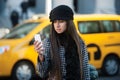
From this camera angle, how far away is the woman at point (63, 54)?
4465mm

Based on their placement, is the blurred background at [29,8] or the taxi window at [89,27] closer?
the taxi window at [89,27]

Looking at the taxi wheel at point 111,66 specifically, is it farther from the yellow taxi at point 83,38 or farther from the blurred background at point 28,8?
the blurred background at point 28,8

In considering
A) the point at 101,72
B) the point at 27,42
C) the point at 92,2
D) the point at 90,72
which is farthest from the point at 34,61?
the point at 92,2

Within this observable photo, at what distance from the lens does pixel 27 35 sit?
12250 mm

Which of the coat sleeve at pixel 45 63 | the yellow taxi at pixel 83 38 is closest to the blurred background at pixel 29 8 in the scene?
the yellow taxi at pixel 83 38

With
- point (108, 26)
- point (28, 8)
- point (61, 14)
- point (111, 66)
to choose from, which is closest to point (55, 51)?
point (61, 14)

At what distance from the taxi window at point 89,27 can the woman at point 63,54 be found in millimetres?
8303

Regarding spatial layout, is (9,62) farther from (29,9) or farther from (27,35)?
(29,9)

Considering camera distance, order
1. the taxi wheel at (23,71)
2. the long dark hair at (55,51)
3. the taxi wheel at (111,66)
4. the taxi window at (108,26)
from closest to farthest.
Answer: the long dark hair at (55,51)
the taxi wheel at (23,71)
the taxi wheel at (111,66)
the taxi window at (108,26)

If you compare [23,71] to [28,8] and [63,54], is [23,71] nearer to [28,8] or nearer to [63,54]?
[63,54]

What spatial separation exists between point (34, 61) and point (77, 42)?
7524 mm

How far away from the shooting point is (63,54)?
4512 millimetres

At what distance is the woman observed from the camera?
14.6ft

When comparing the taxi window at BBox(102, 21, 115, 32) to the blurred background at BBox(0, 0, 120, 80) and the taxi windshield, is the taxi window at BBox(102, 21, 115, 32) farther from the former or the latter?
the blurred background at BBox(0, 0, 120, 80)
